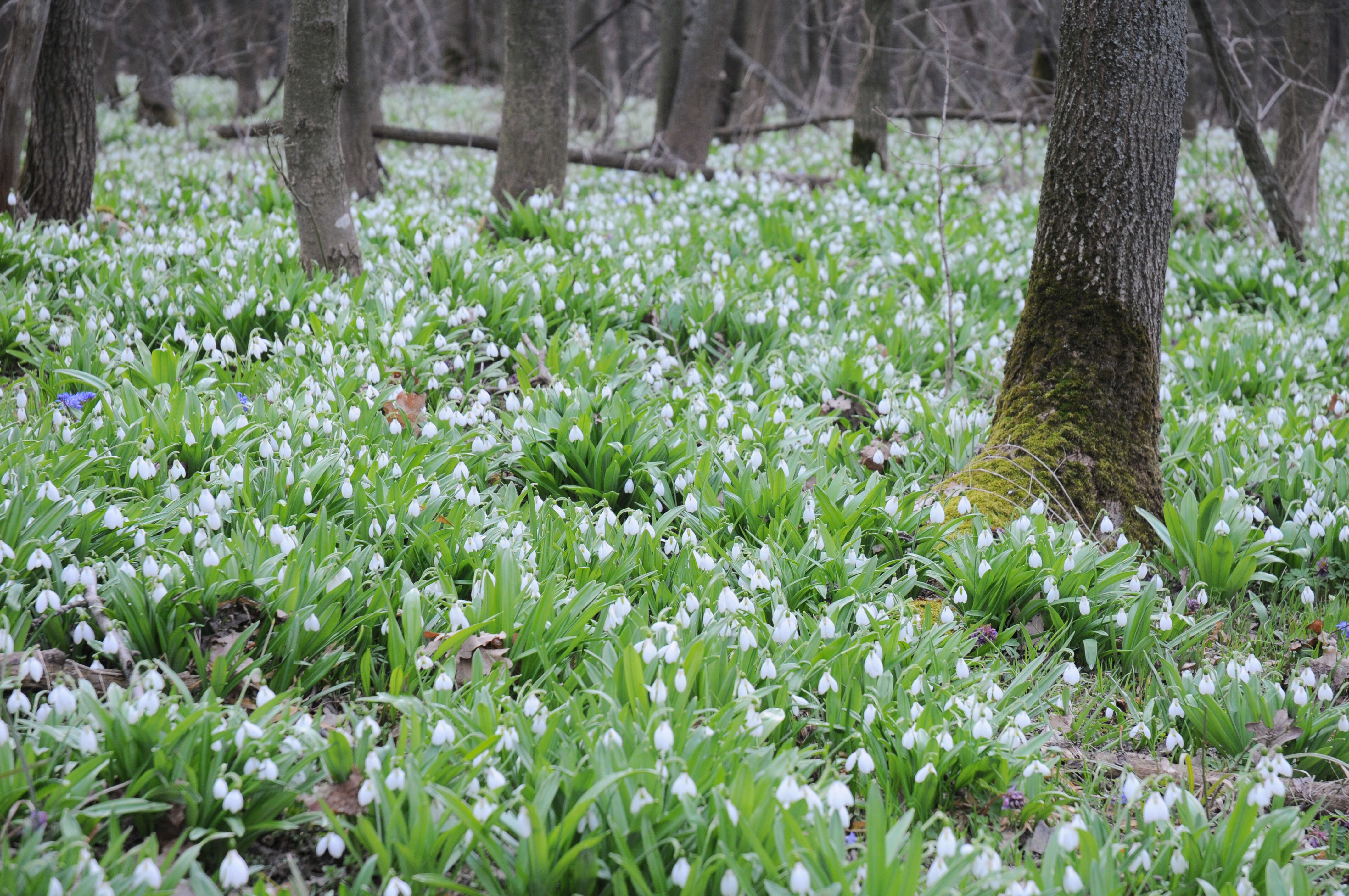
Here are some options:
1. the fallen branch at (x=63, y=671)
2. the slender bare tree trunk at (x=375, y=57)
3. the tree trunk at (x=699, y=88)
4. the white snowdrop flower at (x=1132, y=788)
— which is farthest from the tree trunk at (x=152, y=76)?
the white snowdrop flower at (x=1132, y=788)

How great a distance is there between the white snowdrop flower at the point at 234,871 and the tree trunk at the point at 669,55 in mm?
10052

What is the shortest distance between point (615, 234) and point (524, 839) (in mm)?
5540

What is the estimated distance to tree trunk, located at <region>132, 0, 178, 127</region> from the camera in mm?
13219

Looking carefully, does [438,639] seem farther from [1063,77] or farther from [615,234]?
[615,234]

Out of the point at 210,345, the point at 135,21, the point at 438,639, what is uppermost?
the point at 135,21

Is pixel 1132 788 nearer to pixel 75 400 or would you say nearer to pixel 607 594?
pixel 607 594

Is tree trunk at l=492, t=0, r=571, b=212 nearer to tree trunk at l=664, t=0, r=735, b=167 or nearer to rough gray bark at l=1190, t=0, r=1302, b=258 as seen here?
tree trunk at l=664, t=0, r=735, b=167

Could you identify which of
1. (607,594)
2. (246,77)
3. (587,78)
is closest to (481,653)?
(607,594)

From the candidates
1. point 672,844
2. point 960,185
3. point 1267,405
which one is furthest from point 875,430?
point 960,185

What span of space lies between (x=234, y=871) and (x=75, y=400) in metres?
2.62

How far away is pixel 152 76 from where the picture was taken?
1455 centimetres

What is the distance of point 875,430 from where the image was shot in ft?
14.9

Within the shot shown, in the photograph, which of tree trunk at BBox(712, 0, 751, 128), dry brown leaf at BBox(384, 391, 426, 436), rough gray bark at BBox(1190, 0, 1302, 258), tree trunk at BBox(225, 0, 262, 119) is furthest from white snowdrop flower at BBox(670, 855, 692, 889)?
tree trunk at BBox(712, 0, 751, 128)

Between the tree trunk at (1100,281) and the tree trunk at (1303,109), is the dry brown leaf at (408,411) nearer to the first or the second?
the tree trunk at (1100,281)
